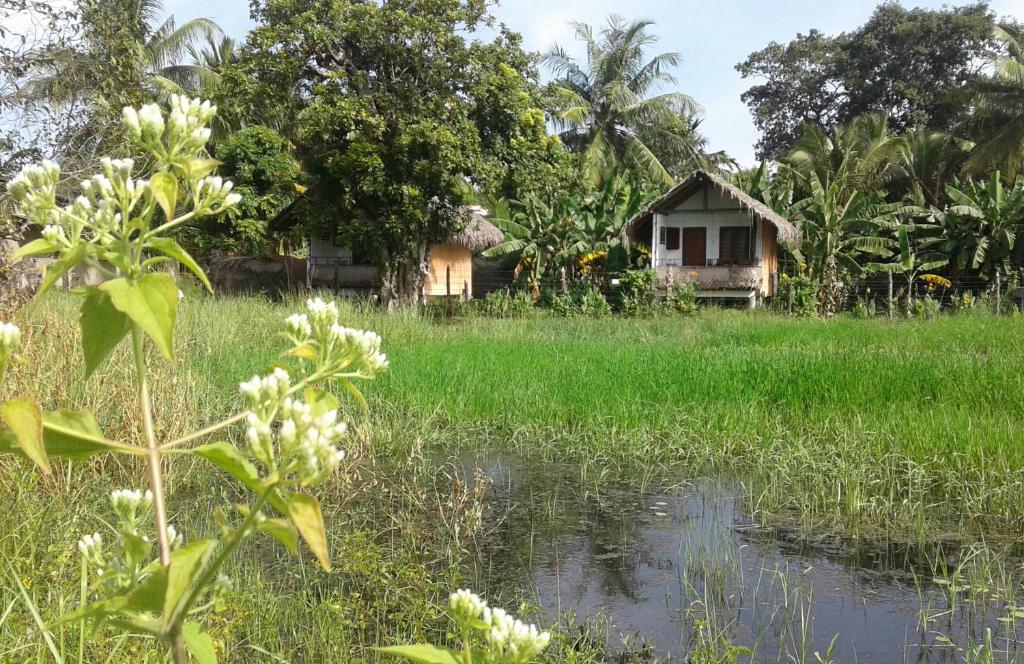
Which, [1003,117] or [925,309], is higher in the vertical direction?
[1003,117]

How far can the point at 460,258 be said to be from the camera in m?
24.8

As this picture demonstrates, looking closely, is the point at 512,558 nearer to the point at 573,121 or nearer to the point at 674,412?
the point at 674,412

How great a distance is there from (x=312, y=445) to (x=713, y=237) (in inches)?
831

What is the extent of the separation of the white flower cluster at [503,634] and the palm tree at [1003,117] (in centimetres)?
2588

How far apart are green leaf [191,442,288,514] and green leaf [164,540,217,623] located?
3.2 inches

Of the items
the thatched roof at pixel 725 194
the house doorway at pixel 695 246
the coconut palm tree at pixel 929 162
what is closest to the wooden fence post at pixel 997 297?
the thatched roof at pixel 725 194

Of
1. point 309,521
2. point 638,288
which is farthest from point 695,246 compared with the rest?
point 309,521

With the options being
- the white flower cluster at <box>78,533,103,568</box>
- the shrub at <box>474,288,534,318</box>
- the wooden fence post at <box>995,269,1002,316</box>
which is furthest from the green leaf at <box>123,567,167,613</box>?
the wooden fence post at <box>995,269,1002,316</box>

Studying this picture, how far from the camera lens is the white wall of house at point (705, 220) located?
2073cm

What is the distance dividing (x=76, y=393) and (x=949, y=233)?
19.9 m

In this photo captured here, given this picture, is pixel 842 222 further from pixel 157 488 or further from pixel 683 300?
pixel 157 488

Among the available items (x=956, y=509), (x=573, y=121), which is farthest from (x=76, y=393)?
(x=573, y=121)

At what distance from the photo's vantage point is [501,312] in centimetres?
1841

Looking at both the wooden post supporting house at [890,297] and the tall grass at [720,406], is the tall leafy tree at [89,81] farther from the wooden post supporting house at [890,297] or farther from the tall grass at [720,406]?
the wooden post supporting house at [890,297]
